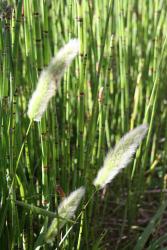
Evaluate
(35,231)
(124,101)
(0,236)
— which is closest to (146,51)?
(124,101)

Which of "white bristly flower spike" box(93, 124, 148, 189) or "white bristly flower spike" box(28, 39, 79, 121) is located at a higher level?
"white bristly flower spike" box(28, 39, 79, 121)

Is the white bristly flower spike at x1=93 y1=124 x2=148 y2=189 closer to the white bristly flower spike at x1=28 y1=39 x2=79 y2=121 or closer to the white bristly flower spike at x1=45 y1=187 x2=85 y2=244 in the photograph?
the white bristly flower spike at x1=45 y1=187 x2=85 y2=244

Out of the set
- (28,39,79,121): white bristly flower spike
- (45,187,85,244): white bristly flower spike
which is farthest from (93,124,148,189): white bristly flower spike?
(28,39,79,121): white bristly flower spike

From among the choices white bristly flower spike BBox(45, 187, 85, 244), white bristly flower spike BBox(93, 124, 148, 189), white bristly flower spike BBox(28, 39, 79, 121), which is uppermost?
white bristly flower spike BBox(28, 39, 79, 121)

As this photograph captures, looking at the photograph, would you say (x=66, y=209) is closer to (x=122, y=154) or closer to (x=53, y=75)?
(x=122, y=154)

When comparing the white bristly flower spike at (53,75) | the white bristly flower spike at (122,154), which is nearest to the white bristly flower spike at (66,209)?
the white bristly flower spike at (122,154)

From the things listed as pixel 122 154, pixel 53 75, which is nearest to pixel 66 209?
pixel 122 154
